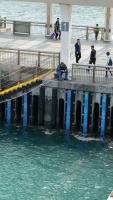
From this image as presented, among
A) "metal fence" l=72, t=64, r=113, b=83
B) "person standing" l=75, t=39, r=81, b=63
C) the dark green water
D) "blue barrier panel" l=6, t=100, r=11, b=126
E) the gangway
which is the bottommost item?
the dark green water

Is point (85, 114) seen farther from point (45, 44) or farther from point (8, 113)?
point (45, 44)

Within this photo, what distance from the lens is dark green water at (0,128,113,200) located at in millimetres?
36000

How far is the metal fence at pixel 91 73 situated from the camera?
43469mm

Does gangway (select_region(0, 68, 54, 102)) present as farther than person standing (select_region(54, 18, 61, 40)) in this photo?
No

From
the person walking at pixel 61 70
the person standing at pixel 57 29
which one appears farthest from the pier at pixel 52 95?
the person standing at pixel 57 29

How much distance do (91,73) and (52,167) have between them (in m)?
7.58

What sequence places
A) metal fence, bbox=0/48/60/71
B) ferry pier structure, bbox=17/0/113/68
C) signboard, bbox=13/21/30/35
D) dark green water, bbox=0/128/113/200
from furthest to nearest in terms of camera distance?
signboard, bbox=13/21/30/35 < metal fence, bbox=0/48/60/71 < ferry pier structure, bbox=17/0/113/68 < dark green water, bbox=0/128/113/200

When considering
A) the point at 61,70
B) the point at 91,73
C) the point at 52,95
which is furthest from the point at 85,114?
the point at 61,70

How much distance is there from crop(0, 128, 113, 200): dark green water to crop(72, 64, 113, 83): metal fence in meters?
3.62

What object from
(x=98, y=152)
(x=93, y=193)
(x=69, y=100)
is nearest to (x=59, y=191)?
(x=93, y=193)

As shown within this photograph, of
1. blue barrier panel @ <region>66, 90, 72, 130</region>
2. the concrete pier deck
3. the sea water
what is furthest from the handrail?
the sea water

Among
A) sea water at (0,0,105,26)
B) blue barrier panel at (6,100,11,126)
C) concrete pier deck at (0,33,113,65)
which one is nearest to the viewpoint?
blue barrier panel at (6,100,11,126)

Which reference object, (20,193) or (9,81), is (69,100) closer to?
(9,81)

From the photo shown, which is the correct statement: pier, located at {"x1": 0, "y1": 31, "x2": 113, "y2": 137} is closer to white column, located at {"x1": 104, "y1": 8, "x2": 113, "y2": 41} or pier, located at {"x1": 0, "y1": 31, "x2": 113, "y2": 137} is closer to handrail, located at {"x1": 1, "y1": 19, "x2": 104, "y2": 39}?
white column, located at {"x1": 104, "y1": 8, "x2": 113, "y2": 41}
